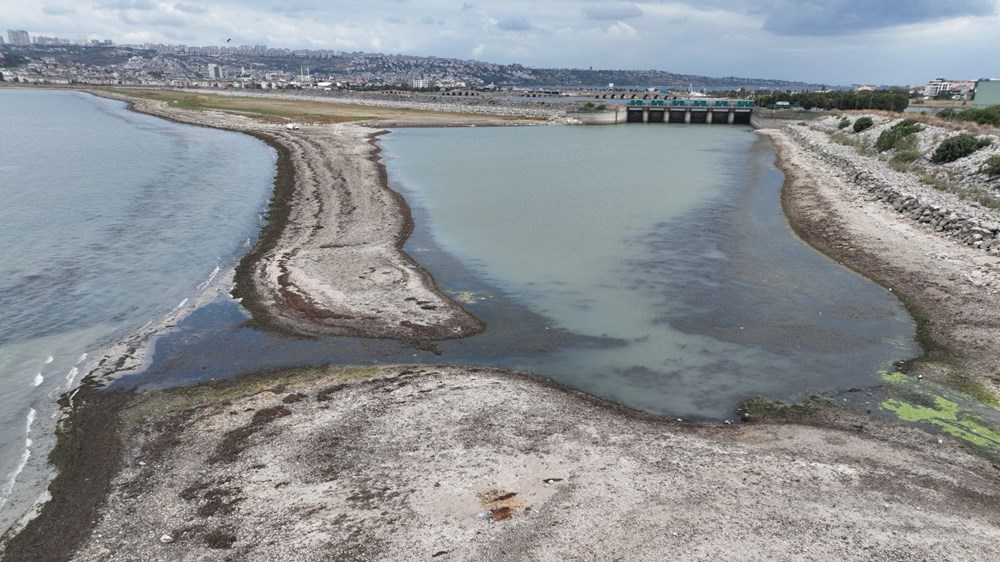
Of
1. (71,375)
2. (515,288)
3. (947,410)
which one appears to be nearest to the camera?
(947,410)

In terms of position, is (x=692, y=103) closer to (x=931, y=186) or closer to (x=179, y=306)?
(x=931, y=186)

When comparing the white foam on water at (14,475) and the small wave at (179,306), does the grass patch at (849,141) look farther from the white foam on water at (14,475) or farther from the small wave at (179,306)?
the white foam on water at (14,475)

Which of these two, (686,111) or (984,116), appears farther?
(686,111)

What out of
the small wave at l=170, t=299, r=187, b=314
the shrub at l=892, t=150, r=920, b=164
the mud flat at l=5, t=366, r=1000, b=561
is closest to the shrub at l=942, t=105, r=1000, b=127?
the shrub at l=892, t=150, r=920, b=164

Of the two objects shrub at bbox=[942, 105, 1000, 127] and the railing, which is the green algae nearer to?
shrub at bbox=[942, 105, 1000, 127]

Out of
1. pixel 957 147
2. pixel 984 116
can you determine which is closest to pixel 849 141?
pixel 984 116

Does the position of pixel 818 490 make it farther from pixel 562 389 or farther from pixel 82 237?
pixel 82 237
